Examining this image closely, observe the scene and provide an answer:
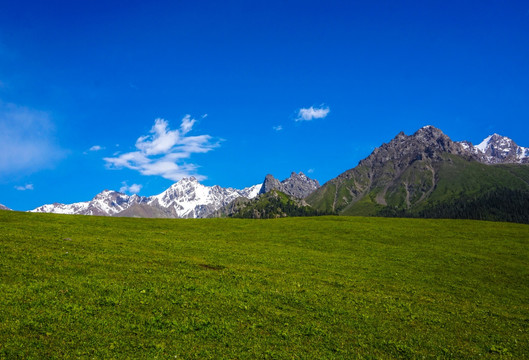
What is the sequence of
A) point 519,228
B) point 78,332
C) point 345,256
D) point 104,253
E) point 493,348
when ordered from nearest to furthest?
point 78,332 → point 493,348 → point 104,253 → point 345,256 → point 519,228

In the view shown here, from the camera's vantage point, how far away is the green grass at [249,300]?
17375 millimetres

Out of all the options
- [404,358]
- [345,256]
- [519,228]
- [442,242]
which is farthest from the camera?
[519,228]

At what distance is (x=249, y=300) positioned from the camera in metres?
23.5

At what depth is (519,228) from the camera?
62750 millimetres

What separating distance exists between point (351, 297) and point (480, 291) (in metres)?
14.9

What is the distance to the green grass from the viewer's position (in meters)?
17.4

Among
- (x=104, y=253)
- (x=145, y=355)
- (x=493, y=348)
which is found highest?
(x=104, y=253)

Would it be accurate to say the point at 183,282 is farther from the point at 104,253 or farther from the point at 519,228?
the point at 519,228

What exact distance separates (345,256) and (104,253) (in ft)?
90.3

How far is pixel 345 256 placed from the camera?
42.7 metres

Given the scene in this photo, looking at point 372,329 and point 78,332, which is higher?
point 78,332

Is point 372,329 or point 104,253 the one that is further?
point 104,253

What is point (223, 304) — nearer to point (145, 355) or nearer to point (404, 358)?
point (145, 355)

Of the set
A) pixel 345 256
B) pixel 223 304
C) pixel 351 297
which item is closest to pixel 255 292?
pixel 223 304
